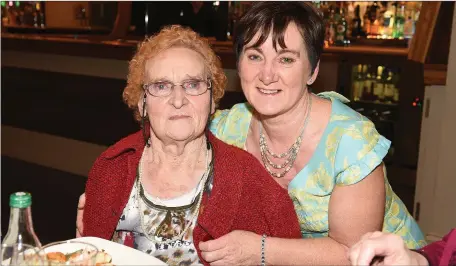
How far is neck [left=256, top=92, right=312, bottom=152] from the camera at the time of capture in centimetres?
195

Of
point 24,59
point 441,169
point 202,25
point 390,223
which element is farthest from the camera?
point 202,25

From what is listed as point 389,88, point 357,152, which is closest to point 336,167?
point 357,152

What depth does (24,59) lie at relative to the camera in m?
6.55

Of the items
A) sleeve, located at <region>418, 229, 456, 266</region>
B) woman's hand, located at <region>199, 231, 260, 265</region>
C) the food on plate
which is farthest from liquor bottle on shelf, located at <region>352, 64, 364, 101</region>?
the food on plate

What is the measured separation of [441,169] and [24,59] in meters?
5.02

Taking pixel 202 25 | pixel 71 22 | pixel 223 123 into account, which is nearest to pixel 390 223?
pixel 223 123

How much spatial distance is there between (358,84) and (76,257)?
13.4 feet

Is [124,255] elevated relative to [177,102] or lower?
lower

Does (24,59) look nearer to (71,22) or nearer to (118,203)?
(71,22)

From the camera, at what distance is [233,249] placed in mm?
1638

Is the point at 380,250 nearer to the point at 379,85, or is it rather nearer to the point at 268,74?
the point at 268,74

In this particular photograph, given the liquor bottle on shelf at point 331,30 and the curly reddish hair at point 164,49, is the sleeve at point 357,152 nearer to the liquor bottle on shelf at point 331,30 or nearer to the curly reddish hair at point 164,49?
the curly reddish hair at point 164,49

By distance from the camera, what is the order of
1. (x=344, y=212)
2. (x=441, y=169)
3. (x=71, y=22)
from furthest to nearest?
(x=71, y=22) → (x=441, y=169) → (x=344, y=212)

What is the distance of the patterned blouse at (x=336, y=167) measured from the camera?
1776 mm
